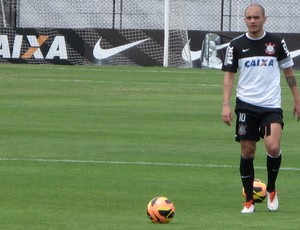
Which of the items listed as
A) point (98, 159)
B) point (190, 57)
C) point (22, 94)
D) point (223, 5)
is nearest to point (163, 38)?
point (190, 57)

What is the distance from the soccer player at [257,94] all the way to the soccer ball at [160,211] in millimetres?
1150

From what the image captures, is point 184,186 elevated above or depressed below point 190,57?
above

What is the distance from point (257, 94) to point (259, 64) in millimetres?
291

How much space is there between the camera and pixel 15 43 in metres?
36.5

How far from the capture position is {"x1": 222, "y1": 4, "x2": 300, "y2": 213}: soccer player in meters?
10.7

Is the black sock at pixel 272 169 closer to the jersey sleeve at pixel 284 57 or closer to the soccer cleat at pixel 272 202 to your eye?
the soccer cleat at pixel 272 202

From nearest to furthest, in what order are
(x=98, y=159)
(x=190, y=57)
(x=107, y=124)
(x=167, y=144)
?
(x=98, y=159), (x=167, y=144), (x=107, y=124), (x=190, y=57)

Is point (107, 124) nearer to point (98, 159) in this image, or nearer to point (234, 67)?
point (98, 159)

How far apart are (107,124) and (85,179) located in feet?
22.5

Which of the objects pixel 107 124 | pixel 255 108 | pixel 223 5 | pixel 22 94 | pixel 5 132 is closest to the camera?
pixel 255 108

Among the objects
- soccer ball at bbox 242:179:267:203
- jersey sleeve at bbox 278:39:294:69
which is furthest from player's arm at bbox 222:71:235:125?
soccer ball at bbox 242:179:267:203

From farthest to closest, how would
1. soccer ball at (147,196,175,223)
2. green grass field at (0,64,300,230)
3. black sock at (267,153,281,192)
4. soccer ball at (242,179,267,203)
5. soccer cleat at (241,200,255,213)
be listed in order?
soccer ball at (242,179,267,203) < black sock at (267,153,281,192) < soccer cleat at (241,200,255,213) < green grass field at (0,64,300,230) < soccer ball at (147,196,175,223)

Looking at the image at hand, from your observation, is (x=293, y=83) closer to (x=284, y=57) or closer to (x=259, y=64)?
(x=284, y=57)

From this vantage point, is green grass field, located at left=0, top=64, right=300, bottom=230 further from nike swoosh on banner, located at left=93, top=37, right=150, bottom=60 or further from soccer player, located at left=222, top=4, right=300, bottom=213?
nike swoosh on banner, located at left=93, top=37, right=150, bottom=60
